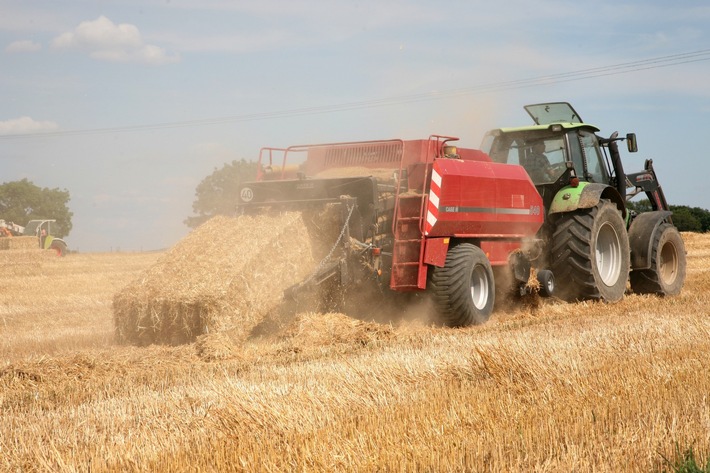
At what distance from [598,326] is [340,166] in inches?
148

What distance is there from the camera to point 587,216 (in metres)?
11.0

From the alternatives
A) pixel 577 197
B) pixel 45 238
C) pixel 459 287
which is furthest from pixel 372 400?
pixel 45 238

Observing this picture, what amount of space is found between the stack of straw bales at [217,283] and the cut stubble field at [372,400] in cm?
27

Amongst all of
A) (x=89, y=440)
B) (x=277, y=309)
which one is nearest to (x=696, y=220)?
(x=277, y=309)

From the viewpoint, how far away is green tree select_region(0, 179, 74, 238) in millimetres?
59344

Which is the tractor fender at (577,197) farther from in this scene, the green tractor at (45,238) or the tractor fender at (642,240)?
the green tractor at (45,238)

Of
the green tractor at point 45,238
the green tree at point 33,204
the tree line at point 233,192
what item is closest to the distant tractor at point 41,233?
the green tractor at point 45,238

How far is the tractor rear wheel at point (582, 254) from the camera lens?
10859 mm

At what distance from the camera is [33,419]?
5.28 metres

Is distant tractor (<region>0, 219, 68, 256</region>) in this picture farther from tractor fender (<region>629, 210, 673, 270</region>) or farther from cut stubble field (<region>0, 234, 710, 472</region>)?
cut stubble field (<region>0, 234, 710, 472</region>)

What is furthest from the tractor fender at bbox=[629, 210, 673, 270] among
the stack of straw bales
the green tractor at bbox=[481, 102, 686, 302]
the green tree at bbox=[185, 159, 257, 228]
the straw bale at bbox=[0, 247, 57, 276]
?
the green tree at bbox=[185, 159, 257, 228]

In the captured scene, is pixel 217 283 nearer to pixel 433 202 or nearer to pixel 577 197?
pixel 433 202

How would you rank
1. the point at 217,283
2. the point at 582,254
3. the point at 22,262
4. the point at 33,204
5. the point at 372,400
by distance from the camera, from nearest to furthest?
the point at 372,400, the point at 217,283, the point at 582,254, the point at 22,262, the point at 33,204

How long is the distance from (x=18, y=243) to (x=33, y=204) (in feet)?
129
